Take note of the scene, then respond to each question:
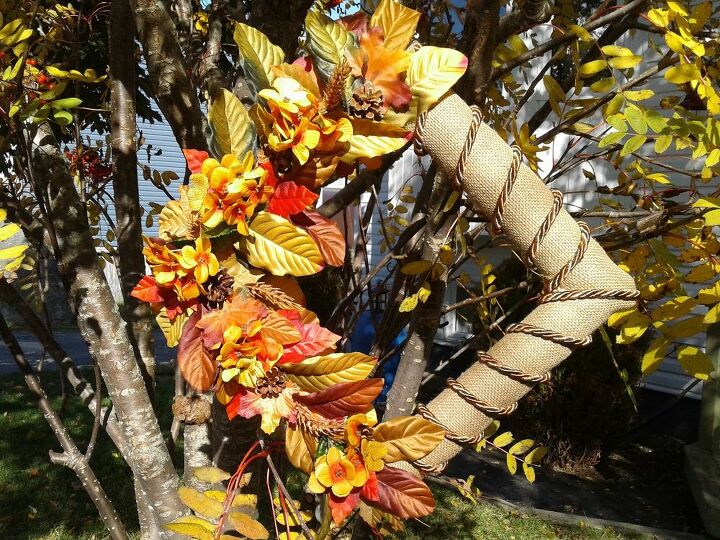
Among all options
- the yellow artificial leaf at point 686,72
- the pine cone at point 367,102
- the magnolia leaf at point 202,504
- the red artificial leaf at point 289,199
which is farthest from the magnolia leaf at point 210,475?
the yellow artificial leaf at point 686,72

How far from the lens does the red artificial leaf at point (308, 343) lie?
821mm

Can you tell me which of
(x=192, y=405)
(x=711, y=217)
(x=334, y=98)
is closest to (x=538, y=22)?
(x=711, y=217)

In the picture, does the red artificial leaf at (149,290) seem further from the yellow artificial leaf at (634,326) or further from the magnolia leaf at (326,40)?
the yellow artificial leaf at (634,326)

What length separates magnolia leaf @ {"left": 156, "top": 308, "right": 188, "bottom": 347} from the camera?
2.92ft

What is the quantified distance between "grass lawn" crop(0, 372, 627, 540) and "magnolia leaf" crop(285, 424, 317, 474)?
8.71 ft

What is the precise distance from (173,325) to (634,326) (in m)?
1.08

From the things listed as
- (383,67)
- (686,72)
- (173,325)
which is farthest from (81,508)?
(686,72)

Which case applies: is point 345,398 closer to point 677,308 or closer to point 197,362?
point 197,362

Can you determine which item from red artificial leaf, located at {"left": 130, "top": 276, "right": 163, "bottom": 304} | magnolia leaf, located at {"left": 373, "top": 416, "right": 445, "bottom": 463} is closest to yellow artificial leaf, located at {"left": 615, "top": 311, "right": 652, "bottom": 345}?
magnolia leaf, located at {"left": 373, "top": 416, "right": 445, "bottom": 463}

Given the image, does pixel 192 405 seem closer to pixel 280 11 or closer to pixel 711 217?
pixel 280 11

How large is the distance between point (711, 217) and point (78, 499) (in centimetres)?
430

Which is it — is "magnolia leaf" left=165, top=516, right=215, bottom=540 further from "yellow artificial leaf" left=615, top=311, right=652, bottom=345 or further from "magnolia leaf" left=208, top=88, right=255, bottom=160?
"yellow artificial leaf" left=615, top=311, right=652, bottom=345

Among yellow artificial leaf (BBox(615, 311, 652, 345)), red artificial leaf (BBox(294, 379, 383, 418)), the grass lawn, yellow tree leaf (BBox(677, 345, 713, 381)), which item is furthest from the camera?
the grass lawn

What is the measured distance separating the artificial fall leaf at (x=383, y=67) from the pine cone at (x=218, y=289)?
35 cm
